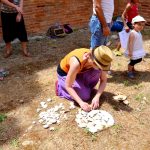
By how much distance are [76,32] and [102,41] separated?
135 inches

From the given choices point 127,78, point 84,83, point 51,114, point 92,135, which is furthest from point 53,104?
point 127,78

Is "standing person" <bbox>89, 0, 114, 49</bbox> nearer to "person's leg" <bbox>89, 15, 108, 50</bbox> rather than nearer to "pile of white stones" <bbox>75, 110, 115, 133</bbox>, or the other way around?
"person's leg" <bbox>89, 15, 108, 50</bbox>

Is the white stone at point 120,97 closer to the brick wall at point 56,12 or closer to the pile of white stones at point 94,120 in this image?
the pile of white stones at point 94,120

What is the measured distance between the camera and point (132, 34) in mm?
6098

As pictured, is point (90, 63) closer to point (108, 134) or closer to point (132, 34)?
point (108, 134)

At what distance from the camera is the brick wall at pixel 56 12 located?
837cm

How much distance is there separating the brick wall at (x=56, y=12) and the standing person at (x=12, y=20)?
46.5 inches

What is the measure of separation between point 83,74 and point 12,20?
2.51m

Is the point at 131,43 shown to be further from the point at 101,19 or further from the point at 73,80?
the point at 73,80

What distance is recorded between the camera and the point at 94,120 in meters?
4.81

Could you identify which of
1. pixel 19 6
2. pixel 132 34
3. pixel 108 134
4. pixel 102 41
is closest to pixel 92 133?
pixel 108 134

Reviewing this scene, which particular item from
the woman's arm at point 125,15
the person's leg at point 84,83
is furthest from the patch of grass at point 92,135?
the woman's arm at point 125,15

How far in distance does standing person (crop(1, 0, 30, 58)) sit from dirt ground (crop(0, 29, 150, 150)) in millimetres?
424

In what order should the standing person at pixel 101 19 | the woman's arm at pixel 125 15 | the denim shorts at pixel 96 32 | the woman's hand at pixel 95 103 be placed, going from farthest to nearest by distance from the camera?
the woman's arm at pixel 125 15, the denim shorts at pixel 96 32, the standing person at pixel 101 19, the woman's hand at pixel 95 103
